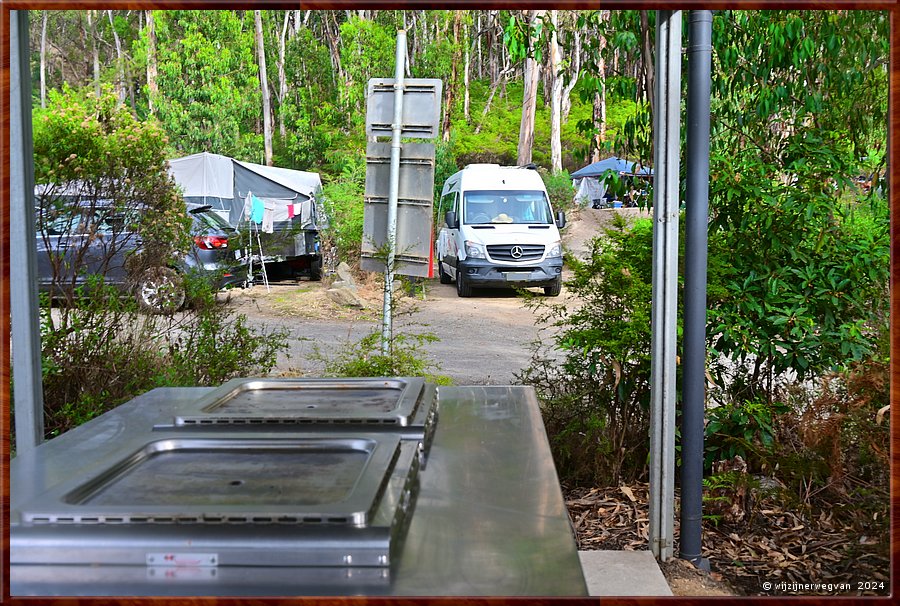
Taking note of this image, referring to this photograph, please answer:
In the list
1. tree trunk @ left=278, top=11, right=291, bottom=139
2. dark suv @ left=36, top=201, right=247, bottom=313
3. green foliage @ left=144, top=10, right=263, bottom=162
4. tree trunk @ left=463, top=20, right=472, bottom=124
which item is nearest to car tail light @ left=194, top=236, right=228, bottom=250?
dark suv @ left=36, top=201, right=247, bottom=313

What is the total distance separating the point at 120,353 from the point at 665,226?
360 cm

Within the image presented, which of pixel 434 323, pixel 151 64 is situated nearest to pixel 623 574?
pixel 434 323

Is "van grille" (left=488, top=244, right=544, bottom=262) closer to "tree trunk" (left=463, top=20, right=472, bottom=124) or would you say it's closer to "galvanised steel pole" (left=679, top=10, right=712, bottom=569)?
"galvanised steel pole" (left=679, top=10, right=712, bottom=569)

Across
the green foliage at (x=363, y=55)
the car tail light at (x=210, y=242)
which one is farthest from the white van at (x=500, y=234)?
the green foliage at (x=363, y=55)

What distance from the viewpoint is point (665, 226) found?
3.73 meters

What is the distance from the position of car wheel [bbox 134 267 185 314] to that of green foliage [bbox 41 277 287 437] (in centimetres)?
7

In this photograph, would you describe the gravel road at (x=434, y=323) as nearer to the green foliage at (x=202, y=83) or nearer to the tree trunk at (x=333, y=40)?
the green foliage at (x=202, y=83)

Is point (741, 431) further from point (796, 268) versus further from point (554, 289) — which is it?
point (554, 289)

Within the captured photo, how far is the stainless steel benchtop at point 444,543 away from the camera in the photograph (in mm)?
1188

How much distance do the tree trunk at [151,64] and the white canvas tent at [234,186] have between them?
8.56 meters

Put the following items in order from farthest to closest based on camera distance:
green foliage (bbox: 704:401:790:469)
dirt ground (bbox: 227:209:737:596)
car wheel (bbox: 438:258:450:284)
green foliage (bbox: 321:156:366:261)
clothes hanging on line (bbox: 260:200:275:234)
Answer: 1. car wheel (bbox: 438:258:450:284)
2. clothes hanging on line (bbox: 260:200:275:234)
3. green foliage (bbox: 321:156:366:261)
4. dirt ground (bbox: 227:209:737:596)
5. green foliage (bbox: 704:401:790:469)

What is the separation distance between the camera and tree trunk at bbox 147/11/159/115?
75.0ft

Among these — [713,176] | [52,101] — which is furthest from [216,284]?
[713,176]

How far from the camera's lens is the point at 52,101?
5.71 m
